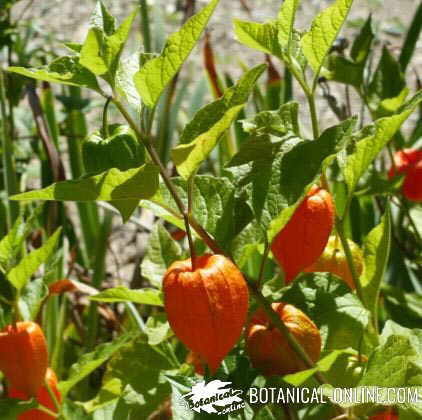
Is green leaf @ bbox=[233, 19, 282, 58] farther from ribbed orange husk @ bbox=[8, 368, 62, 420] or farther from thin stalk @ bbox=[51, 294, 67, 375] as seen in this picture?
thin stalk @ bbox=[51, 294, 67, 375]

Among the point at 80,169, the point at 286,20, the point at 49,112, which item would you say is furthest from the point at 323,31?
the point at 80,169

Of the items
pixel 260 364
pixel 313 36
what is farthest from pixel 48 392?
pixel 313 36

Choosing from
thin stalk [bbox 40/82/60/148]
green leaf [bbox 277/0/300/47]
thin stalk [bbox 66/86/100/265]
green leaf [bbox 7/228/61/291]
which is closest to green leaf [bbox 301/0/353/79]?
green leaf [bbox 277/0/300/47]

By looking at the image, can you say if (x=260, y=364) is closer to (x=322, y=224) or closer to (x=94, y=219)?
(x=322, y=224)

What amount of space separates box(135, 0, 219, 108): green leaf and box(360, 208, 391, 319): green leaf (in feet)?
0.64

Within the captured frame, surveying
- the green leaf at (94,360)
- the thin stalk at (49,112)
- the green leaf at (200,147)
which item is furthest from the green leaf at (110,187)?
the thin stalk at (49,112)

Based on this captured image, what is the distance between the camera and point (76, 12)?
2553 millimetres

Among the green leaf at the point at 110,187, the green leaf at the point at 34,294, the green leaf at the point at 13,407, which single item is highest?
the green leaf at the point at 110,187

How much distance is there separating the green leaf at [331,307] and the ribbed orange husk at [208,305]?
0.11 metres

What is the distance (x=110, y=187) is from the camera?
0.43 metres

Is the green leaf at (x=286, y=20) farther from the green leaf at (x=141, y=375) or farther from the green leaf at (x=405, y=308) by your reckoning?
the green leaf at (x=405, y=308)

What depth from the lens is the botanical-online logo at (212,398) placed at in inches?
18.7

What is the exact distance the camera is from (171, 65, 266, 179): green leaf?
16.1 inches

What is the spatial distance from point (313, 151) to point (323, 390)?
0.13 m
